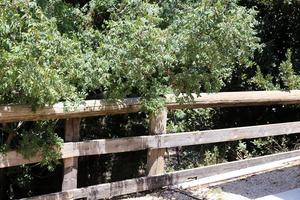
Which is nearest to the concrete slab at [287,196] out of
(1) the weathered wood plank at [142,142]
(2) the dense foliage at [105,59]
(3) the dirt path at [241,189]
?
(3) the dirt path at [241,189]

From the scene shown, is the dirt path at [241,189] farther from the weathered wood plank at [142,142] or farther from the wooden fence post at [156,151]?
the weathered wood plank at [142,142]

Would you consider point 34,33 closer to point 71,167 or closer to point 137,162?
point 71,167

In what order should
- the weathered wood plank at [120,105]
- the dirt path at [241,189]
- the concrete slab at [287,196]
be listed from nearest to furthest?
the weathered wood plank at [120,105] → the concrete slab at [287,196] → the dirt path at [241,189]

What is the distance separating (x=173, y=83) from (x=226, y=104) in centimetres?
120

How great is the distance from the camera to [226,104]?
563 centimetres

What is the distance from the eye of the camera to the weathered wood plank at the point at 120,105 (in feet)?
12.2

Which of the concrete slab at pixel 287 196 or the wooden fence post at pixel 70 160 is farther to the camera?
the wooden fence post at pixel 70 160

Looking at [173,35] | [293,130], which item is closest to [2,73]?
[173,35]

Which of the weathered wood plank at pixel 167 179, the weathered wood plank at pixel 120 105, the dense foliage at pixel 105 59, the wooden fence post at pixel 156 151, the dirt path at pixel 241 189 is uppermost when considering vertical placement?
the dense foliage at pixel 105 59

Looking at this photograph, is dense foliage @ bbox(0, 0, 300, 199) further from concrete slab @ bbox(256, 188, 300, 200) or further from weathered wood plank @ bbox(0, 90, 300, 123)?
concrete slab @ bbox(256, 188, 300, 200)

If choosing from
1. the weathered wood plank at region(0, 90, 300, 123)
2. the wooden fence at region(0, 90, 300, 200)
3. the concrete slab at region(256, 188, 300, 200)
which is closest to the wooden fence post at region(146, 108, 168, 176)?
the wooden fence at region(0, 90, 300, 200)

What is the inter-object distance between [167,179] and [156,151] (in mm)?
349

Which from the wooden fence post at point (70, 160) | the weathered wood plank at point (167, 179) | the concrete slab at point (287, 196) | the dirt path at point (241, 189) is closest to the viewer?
the concrete slab at point (287, 196)

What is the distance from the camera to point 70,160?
4.39 metres
